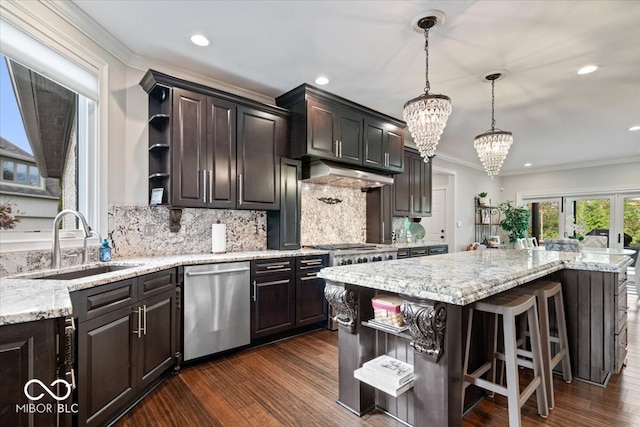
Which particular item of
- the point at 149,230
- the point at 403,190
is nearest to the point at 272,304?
the point at 149,230

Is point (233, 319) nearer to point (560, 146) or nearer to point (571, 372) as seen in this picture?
point (571, 372)

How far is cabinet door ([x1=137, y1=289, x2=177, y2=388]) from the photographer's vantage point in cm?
204

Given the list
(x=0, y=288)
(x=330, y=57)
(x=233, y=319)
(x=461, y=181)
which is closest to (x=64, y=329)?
(x=0, y=288)

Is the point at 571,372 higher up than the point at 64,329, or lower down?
lower down

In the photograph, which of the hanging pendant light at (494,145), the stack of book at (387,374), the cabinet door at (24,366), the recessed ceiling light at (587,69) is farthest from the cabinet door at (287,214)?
the recessed ceiling light at (587,69)

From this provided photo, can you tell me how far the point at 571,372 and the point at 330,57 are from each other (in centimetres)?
337

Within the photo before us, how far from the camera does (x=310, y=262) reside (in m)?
3.38

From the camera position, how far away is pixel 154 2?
2.13m

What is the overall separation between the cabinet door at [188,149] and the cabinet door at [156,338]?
3.01 ft

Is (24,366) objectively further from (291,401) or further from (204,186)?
(204,186)

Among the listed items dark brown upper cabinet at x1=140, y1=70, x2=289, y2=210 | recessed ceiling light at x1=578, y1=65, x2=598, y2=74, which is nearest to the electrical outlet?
dark brown upper cabinet at x1=140, y1=70, x2=289, y2=210

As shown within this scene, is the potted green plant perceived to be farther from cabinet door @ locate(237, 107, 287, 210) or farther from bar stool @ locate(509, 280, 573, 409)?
cabinet door @ locate(237, 107, 287, 210)

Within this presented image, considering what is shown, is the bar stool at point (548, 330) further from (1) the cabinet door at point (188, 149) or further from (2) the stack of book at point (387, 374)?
(1) the cabinet door at point (188, 149)

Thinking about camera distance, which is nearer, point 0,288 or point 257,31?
point 0,288
